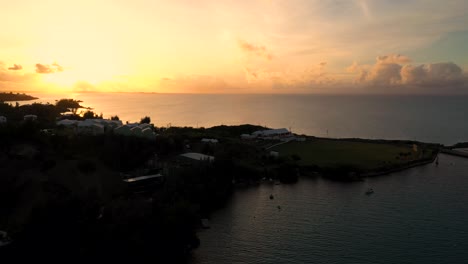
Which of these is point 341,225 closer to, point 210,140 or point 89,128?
point 210,140

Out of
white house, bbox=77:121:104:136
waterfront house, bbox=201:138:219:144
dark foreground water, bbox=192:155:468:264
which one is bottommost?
dark foreground water, bbox=192:155:468:264

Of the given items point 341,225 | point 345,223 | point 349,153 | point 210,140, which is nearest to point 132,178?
point 341,225

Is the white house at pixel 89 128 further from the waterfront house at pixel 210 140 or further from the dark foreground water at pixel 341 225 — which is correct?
the dark foreground water at pixel 341 225

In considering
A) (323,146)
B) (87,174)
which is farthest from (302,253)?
(323,146)

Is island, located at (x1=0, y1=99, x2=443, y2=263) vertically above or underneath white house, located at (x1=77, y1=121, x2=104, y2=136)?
underneath

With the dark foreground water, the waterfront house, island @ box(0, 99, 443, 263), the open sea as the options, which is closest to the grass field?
island @ box(0, 99, 443, 263)

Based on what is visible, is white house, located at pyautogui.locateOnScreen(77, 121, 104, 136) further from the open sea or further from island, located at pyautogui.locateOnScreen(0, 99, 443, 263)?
the open sea

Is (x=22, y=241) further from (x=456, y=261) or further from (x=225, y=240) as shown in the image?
(x=456, y=261)
